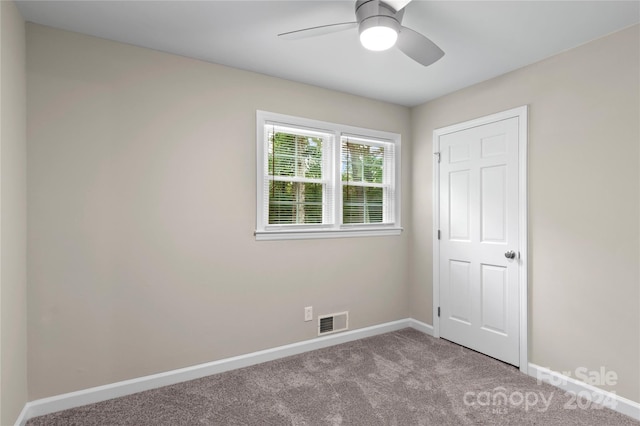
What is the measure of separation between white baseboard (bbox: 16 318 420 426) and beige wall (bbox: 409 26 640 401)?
4.58ft

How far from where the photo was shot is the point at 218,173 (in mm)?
2836

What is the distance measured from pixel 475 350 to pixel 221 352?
229 cm

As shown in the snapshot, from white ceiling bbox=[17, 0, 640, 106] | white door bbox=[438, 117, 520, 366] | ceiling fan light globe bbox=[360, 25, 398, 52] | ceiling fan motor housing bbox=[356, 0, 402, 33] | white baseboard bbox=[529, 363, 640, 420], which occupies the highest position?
white ceiling bbox=[17, 0, 640, 106]

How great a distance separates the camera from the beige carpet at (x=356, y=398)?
2.18m

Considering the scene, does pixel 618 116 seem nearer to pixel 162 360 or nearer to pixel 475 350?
pixel 475 350

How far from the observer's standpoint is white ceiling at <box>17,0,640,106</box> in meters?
2.02

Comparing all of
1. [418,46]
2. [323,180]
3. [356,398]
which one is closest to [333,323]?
[356,398]

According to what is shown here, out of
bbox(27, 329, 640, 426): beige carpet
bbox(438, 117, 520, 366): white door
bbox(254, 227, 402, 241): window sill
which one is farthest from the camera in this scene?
bbox(254, 227, 402, 241): window sill

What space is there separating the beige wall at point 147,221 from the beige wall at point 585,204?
1805mm

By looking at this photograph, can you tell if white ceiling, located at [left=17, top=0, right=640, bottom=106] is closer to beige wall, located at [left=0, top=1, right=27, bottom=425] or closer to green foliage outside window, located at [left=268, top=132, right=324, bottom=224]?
beige wall, located at [left=0, top=1, right=27, bottom=425]

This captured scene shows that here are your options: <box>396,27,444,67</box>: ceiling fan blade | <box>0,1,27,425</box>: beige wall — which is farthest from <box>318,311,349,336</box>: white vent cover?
<box>396,27,444,67</box>: ceiling fan blade

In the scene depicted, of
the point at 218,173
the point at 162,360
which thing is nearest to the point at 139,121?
the point at 218,173

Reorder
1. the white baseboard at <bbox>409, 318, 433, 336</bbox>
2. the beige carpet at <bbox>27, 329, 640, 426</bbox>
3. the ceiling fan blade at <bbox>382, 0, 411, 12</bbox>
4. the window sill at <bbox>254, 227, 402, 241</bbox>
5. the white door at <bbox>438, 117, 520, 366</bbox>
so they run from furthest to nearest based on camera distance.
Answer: the white baseboard at <bbox>409, 318, 433, 336</bbox> → the window sill at <bbox>254, 227, 402, 241</bbox> → the white door at <bbox>438, 117, 520, 366</bbox> → the beige carpet at <bbox>27, 329, 640, 426</bbox> → the ceiling fan blade at <bbox>382, 0, 411, 12</bbox>

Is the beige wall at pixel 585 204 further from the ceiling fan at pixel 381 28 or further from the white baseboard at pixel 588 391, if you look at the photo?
the ceiling fan at pixel 381 28
